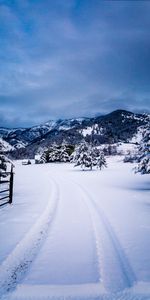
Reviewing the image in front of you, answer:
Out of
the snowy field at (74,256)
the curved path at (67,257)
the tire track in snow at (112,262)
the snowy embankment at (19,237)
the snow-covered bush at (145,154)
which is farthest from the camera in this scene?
the snow-covered bush at (145,154)

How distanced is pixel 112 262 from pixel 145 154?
15.2m

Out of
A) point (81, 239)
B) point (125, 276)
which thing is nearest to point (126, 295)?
point (125, 276)

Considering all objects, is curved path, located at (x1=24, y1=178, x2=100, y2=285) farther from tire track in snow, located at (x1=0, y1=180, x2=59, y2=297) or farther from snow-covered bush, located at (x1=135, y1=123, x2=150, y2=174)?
snow-covered bush, located at (x1=135, y1=123, x2=150, y2=174)

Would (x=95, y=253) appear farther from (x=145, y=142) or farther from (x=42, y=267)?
(x=145, y=142)

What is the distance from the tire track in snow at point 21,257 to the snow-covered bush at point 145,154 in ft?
40.5

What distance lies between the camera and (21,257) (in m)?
5.69

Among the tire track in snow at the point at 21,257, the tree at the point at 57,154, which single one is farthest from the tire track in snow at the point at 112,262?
the tree at the point at 57,154

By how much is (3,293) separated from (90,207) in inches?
305

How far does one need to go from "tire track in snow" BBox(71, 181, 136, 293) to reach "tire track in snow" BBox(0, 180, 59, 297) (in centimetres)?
149

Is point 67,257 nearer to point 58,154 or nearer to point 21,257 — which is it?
point 21,257

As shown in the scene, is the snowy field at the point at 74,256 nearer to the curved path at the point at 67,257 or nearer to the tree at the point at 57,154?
the curved path at the point at 67,257

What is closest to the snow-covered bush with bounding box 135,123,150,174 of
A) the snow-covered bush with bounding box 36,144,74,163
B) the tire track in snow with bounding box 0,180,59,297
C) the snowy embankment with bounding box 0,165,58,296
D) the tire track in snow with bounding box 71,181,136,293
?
the snowy embankment with bounding box 0,165,58,296

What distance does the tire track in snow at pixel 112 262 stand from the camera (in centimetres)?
449

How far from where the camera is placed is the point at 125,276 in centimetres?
478
